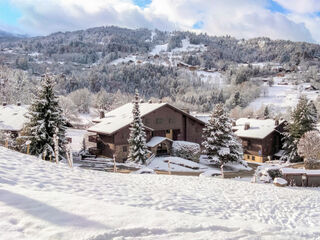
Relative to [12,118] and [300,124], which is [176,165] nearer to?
[300,124]

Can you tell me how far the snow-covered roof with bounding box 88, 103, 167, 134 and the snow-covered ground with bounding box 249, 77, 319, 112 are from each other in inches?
3247

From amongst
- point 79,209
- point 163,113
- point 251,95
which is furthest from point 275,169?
point 251,95

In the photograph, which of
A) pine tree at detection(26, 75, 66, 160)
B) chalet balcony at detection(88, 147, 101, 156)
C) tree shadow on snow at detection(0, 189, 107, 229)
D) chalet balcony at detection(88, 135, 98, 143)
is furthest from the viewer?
chalet balcony at detection(88, 135, 98, 143)

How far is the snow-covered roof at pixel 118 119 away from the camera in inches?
1299

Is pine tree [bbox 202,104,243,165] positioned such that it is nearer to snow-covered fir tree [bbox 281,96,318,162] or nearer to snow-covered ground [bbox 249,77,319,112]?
snow-covered fir tree [bbox 281,96,318,162]

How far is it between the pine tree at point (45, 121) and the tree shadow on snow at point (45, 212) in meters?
17.9

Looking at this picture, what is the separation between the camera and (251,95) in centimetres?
12644

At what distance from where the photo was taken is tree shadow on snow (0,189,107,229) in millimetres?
4832

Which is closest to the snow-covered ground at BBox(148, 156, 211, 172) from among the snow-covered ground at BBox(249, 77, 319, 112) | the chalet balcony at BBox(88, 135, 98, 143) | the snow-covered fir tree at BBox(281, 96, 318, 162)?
the chalet balcony at BBox(88, 135, 98, 143)

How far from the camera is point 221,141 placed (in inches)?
1329

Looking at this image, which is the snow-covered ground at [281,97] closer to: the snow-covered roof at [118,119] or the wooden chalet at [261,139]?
the wooden chalet at [261,139]

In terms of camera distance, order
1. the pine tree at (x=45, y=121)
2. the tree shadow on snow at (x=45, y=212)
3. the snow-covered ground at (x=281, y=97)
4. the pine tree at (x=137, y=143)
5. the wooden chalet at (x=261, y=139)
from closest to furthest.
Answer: the tree shadow on snow at (x=45, y=212) → the pine tree at (x=45, y=121) → the pine tree at (x=137, y=143) → the wooden chalet at (x=261, y=139) → the snow-covered ground at (x=281, y=97)

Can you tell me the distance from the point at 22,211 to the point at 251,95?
13062cm

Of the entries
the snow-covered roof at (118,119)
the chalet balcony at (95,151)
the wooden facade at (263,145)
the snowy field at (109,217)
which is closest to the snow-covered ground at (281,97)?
the wooden facade at (263,145)
